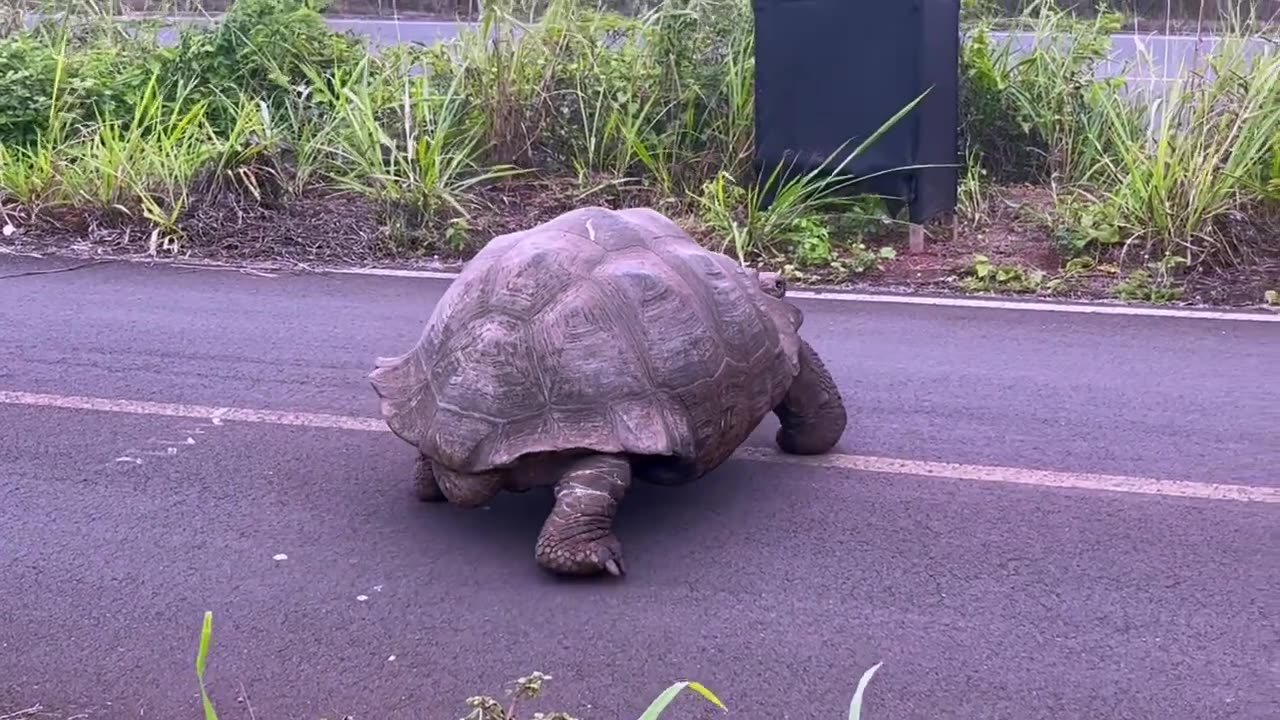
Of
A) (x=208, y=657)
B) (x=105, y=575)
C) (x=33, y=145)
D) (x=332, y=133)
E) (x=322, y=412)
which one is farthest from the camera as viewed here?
(x=33, y=145)

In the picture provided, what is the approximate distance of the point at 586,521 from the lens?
4.21m

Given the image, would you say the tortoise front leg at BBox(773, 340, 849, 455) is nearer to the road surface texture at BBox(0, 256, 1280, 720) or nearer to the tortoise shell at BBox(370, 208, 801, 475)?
the road surface texture at BBox(0, 256, 1280, 720)

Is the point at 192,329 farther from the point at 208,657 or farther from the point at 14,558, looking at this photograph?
the point at 208,657

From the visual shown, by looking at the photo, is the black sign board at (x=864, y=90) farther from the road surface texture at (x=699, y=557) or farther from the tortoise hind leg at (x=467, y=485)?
the tortoise hind leg at (x=467, y=485)

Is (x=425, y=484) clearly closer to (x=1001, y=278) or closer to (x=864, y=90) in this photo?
(x=1001, y=278)

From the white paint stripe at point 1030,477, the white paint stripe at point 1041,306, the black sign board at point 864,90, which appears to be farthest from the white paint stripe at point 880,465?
the black sign board at point 864,90

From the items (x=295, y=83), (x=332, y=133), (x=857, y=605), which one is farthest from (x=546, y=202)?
(x=857, y=605)

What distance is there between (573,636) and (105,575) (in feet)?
5.06

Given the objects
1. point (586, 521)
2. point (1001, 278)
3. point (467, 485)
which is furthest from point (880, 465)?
point (1001, 278)

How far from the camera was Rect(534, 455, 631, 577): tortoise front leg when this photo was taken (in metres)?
4.19

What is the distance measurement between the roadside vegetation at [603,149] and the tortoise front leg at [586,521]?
402cm

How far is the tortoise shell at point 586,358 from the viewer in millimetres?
4238

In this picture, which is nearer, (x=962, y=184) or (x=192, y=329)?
(x=192, y=329)

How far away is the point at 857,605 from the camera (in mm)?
4086
